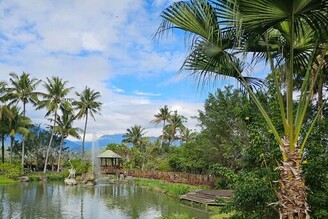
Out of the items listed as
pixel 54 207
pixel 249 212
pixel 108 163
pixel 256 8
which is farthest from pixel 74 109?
pixel 256 8

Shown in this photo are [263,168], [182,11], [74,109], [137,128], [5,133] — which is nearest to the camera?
[182,11]

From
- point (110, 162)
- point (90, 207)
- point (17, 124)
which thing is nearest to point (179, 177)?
point (90, 207)

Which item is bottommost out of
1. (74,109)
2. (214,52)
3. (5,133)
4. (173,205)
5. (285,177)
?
(173,205)

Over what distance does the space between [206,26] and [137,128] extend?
4650 cm

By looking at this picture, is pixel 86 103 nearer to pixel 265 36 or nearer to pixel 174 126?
pixel 174 126

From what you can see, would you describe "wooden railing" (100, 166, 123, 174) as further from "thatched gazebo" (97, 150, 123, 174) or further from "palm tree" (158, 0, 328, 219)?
"palm tree" (158, 0, 328, 219)

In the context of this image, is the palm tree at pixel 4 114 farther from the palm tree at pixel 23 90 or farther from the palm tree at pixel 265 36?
the palm tree at pixel 265 36

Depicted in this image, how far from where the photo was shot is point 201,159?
84.1ft

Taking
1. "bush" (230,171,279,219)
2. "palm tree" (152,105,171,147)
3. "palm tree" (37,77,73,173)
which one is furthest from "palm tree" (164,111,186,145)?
"bush" (230,171,279,219)

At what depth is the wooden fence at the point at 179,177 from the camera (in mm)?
25252

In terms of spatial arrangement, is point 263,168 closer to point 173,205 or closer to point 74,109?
point 173,205

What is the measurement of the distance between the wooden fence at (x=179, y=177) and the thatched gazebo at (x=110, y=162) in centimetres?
290

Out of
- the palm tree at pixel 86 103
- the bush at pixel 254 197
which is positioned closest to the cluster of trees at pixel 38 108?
the palm tree at pixel 86 103

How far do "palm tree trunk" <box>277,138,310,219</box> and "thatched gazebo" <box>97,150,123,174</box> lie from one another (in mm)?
34813
